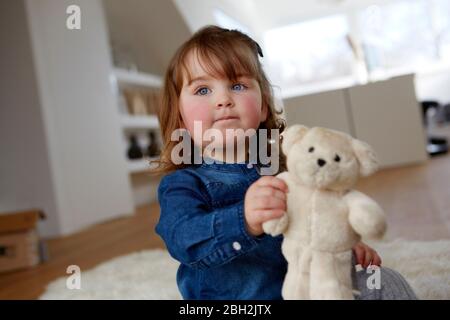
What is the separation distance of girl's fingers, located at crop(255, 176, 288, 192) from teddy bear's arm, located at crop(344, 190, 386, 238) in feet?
0.14

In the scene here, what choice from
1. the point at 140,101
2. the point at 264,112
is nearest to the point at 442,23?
the point at 264,112

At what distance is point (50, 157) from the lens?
188 cm

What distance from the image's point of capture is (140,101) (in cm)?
273

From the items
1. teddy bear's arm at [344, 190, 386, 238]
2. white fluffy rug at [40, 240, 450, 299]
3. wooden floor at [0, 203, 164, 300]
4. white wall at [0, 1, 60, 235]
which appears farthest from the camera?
white wall at [0, 1, 60, 235]

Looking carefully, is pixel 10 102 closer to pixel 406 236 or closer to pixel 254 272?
pixel 406 236

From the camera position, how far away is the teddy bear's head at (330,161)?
0.89 feet

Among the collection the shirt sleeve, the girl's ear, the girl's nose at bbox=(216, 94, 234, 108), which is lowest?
the shirt sleeve

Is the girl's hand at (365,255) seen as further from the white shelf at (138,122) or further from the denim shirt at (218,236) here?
the white shelf at (138,122)

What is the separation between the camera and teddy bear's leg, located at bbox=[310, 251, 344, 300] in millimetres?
282

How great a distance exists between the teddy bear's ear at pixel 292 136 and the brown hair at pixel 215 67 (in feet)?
0.10

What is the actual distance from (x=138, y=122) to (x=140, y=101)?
0.15 m

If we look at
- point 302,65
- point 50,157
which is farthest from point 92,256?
point 302,65

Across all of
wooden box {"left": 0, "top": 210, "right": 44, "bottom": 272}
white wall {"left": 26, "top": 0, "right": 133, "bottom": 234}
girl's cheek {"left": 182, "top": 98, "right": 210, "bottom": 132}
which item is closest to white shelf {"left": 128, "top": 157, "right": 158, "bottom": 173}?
white wall {"left": 26, "top": 0, "right": 133, "bottom": 234}

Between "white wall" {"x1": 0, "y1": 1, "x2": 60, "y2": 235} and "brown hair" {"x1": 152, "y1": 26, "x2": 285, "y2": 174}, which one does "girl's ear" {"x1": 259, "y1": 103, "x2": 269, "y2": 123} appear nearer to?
"brown hair" {"x1": 152, "y1": 26, "x2": 285, "y2": 174}
